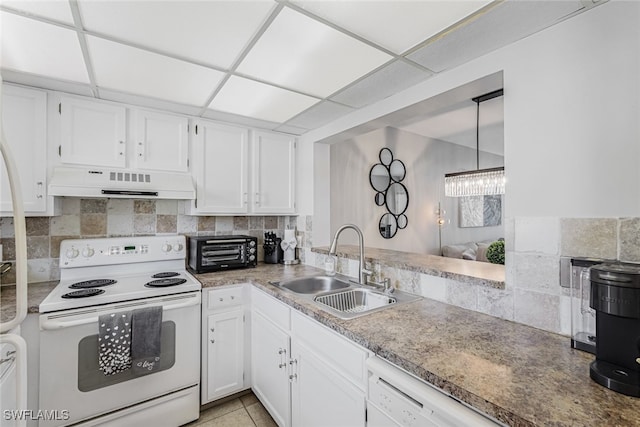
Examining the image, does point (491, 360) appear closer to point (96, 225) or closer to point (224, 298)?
point (224, 298)

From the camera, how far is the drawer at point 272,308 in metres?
1.79

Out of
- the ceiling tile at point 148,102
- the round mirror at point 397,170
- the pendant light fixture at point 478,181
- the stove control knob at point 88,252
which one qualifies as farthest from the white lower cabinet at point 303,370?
the round mirror at point 397,170

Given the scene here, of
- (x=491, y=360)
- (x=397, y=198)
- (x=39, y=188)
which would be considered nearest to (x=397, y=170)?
(x=397, y=198)

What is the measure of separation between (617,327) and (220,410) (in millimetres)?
2303

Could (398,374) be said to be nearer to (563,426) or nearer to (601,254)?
(563,426)

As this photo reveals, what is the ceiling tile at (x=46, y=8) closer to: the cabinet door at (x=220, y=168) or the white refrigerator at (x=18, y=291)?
the white refrigerator at (x=18, y=291)

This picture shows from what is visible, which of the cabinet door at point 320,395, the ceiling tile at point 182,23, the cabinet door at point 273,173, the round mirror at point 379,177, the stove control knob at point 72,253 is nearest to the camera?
the ceiling tile at point 182,23

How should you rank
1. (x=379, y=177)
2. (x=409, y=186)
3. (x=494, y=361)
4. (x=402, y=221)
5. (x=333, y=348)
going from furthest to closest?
(x=409, y=186)
(x=402, y=221)
(x=379, y=177)
(x=333, y=348)
(x=494, y=361)

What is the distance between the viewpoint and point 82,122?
1.96m

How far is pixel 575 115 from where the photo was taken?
3.80 feet

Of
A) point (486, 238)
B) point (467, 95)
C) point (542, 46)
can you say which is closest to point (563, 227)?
point (542, 46)

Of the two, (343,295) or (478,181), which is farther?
(478,181)

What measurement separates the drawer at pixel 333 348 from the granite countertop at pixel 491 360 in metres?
0.06

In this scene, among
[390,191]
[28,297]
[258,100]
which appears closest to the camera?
[28,297]
